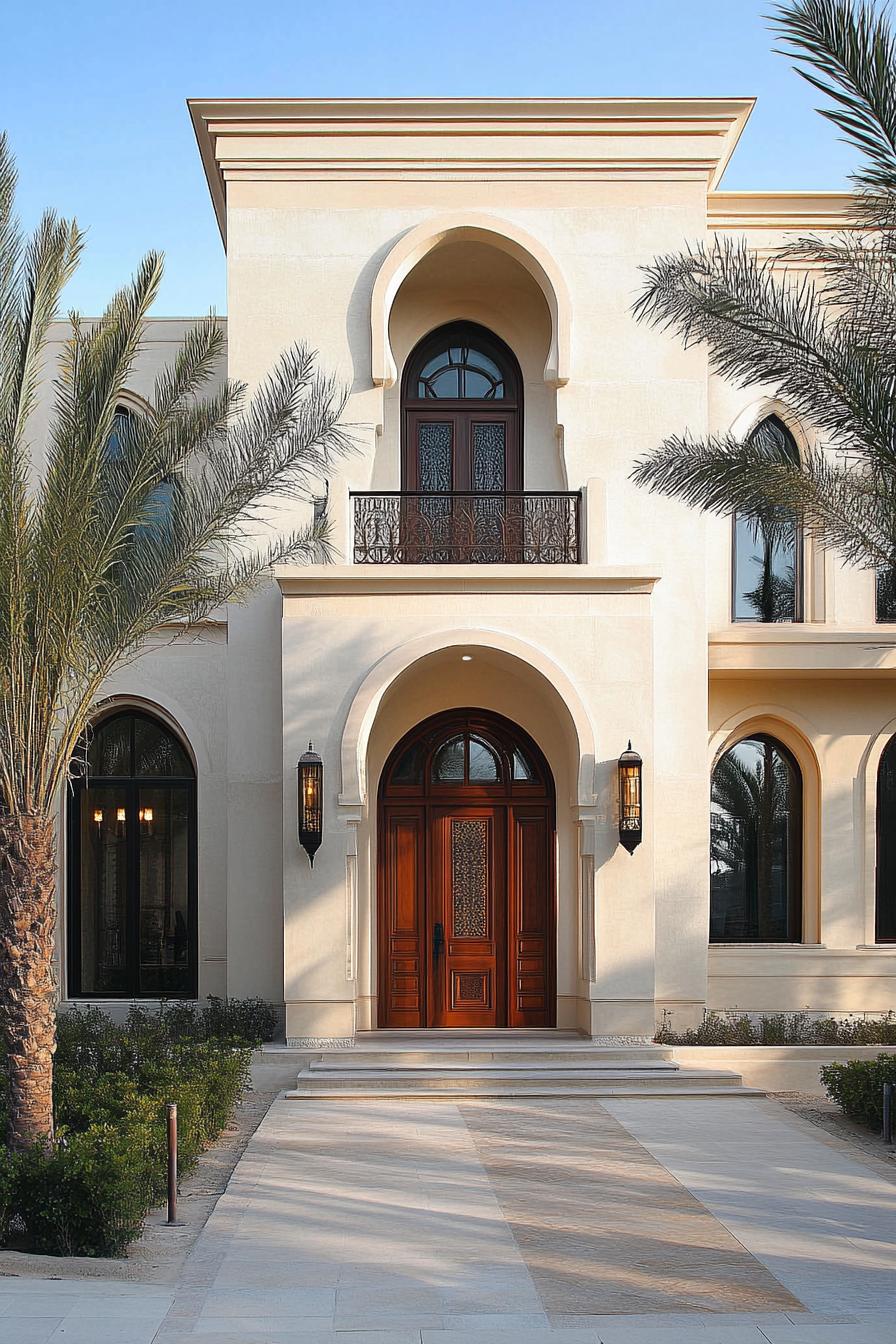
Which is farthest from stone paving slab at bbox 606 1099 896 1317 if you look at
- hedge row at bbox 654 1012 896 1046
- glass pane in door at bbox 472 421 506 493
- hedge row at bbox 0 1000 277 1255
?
glass pane in door at bbox 472 421 506 493

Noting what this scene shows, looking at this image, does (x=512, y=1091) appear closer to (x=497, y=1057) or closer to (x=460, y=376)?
(x=497, y=1057)

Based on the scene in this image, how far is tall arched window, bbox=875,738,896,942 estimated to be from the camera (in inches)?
637

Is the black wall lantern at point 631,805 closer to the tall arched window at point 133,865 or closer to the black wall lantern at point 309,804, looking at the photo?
the black wall lantern at point 309,804

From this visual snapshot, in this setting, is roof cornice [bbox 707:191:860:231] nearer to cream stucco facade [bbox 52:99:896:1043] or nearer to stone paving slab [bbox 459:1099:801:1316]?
cream stucco facade [bbox 52:99:896:1043]

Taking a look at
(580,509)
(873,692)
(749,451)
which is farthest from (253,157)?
(873,692)

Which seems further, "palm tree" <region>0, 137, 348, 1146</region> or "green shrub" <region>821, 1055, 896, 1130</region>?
"green shrub" <region>821, 1055, 896, 1130</region>

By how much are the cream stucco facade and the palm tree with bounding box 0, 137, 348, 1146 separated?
340cm

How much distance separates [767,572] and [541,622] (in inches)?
147

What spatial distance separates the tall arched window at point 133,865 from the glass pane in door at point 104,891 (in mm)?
12

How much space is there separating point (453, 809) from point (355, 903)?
1.91 meters

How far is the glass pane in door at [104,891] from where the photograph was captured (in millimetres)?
15805

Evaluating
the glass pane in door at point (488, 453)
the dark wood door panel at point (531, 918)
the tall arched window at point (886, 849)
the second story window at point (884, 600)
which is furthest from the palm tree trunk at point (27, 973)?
the second story window at point (884, 600)

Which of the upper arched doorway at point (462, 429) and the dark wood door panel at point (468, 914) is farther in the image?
the upper arched doorway at point (462, 429)

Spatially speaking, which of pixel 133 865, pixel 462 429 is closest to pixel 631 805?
pixel 462 429
